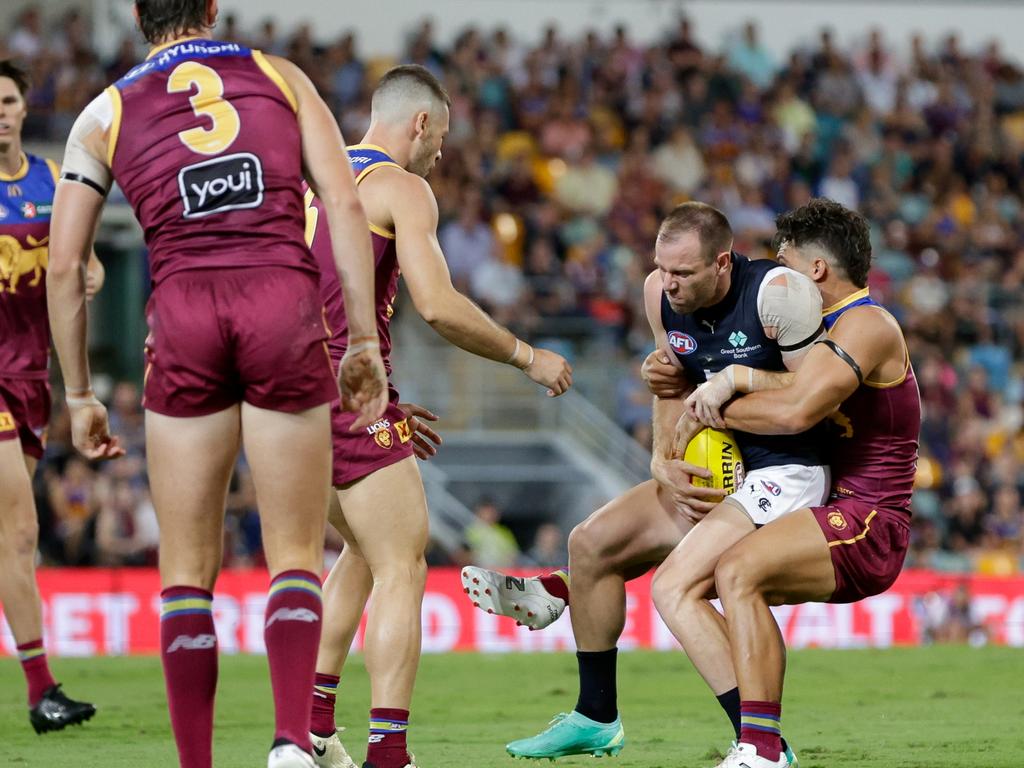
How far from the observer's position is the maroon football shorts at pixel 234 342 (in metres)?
4.66

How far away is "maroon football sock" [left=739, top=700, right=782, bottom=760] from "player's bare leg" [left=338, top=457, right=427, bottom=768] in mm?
1224

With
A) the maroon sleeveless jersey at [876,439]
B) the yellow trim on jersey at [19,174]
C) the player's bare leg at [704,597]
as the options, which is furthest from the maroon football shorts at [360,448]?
the yellow trim on jersey at [19,174]

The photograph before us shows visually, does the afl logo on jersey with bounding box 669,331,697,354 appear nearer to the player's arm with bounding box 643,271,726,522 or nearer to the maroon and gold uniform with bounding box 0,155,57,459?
the player's arm with bounding box 643,271,726,522

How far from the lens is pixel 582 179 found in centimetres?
1988

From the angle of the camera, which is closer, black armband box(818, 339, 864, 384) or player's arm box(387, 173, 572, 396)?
player's arm box(387, 173, 572, 396)

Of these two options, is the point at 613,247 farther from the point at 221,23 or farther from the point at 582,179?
the point at 221,23

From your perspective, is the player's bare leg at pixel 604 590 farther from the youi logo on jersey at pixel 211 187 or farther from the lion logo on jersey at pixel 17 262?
the lion logo on jersey at pixel 17 262

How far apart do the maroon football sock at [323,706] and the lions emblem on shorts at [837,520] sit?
2041mm

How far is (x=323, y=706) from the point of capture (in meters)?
6.14

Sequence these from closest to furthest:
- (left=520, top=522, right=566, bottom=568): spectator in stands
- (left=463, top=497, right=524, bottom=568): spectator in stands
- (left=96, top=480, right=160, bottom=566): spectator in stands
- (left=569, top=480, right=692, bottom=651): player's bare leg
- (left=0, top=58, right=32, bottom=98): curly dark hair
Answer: (left=569, top=480, right=692, bottom=651): player's bare leg → (left=0, top=58, right=32, bottom=98): curly dark hair → (left=96, top=480, right=160, bottom=566): spectator in stands → (left=520, top=522, right=566, bottom=568): spectator in stands → (left=463, top=497, right=524, bottom=568): spectator in stands

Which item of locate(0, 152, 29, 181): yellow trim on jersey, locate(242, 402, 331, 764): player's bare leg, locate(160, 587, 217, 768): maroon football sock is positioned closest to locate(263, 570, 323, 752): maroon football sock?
locate(242, 402, 331, 764): player's bare leg

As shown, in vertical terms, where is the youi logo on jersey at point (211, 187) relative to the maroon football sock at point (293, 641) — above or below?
above

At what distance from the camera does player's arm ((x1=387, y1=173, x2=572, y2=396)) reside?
5.71 metres

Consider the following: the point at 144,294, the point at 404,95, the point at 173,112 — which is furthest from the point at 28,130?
the point at 173,112
